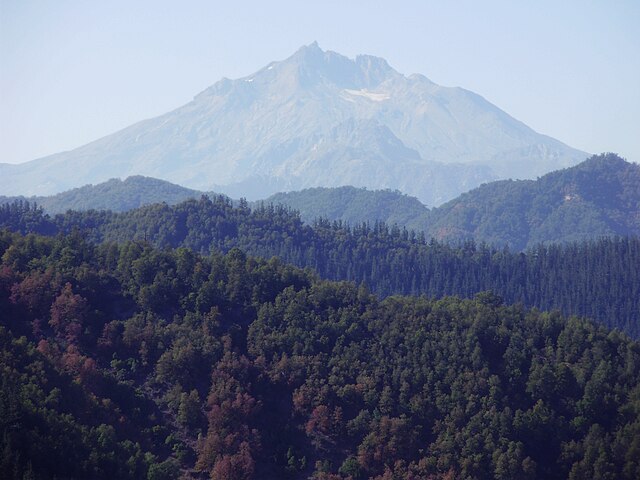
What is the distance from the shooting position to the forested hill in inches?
5084

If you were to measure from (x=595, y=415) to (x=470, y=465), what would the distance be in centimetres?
1098

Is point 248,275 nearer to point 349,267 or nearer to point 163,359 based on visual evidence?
point 163,359

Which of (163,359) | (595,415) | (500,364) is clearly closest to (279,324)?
(163,359)

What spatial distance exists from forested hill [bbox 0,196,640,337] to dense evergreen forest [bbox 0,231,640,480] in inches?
1677

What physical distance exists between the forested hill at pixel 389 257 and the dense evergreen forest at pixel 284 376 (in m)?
42.6

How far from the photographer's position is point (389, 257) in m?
143

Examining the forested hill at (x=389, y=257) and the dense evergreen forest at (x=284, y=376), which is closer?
the dense evergreen forest at (x=284, y=376)

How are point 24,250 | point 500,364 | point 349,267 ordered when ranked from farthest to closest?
point 349,267 → point 24,250 → point 500,364

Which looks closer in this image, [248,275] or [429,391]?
[429,391]

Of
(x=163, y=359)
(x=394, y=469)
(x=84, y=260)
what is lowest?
(x=394, y=469)

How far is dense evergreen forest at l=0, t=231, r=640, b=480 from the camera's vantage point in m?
66.1

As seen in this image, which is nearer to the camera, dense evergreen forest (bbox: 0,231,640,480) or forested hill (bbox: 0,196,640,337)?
dense evergreen forest (bbox: 0,231,640,480)

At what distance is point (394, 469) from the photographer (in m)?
67.1

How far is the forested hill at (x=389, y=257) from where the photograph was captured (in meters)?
129
